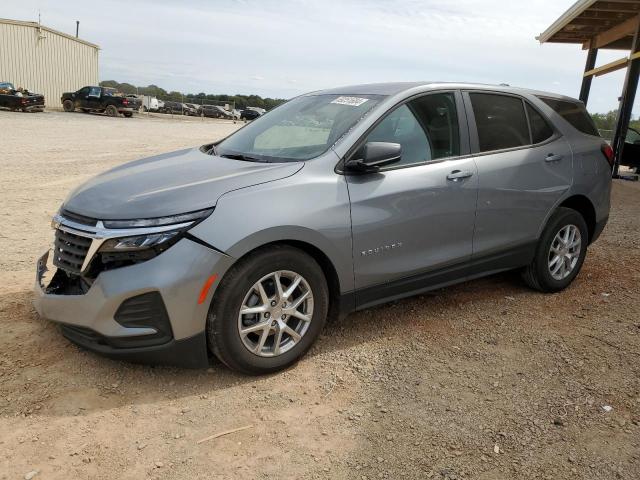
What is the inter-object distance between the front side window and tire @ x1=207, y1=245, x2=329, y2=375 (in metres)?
1.02

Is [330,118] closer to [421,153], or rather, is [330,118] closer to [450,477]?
[421,153]

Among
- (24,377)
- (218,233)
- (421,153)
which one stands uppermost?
(421,153)

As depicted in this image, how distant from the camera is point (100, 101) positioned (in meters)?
34.8

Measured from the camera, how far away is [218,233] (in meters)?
2.90

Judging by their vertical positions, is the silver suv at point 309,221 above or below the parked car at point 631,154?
below

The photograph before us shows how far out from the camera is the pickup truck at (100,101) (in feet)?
114

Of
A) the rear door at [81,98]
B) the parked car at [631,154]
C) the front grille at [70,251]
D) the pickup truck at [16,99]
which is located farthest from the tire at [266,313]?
the rear door at [81,98]

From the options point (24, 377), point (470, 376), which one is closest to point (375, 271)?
point (470, 376)

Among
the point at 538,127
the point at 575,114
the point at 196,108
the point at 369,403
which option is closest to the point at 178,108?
the point at 196,108

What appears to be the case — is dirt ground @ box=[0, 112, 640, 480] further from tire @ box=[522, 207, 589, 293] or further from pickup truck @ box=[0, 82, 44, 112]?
pickup truck @ box=[0, 82, 44, 112]

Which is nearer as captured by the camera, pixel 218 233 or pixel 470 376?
pixel 218 233

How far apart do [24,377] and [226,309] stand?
124 centimetres

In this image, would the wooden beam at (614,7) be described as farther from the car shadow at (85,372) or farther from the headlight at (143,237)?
the headlight at (143,237)

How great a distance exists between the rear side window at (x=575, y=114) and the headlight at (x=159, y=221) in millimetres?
3264
